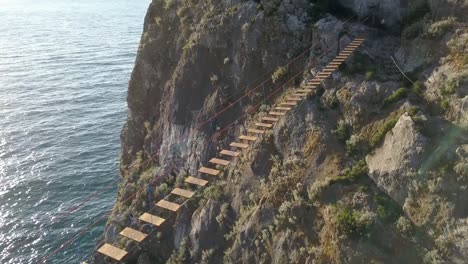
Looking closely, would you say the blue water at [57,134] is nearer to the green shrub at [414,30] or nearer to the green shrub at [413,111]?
the green shrub at [413,111]

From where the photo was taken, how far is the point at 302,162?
19438 millimetres

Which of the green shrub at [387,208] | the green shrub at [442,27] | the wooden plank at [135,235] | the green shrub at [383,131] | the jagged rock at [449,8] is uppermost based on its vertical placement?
the jagged rock at [449,8]

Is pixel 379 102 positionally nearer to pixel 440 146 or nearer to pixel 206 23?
pixel 440 146

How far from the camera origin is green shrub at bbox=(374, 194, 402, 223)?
51.6 ft

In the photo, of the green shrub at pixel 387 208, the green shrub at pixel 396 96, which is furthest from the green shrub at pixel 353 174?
the green shrub at pixel 396 96

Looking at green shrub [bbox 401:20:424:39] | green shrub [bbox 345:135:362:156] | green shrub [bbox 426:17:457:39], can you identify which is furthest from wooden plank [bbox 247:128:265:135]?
green shrub [bbox 426:17:457:39]

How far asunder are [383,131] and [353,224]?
444 centimetres

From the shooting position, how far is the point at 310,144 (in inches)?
774

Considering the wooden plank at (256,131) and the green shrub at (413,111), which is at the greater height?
the green shrub at (413,111)

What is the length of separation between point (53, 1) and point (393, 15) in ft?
680

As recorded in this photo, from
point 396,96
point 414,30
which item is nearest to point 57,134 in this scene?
point 414,30

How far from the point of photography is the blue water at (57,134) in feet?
128

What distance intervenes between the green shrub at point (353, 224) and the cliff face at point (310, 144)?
0.17 ft

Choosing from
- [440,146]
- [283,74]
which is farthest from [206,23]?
[440,146]
